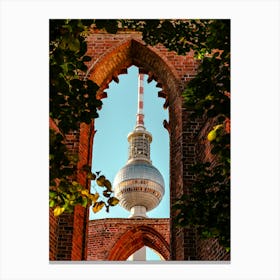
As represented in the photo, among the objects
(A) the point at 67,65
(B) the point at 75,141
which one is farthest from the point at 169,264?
(B) the point at 75,141

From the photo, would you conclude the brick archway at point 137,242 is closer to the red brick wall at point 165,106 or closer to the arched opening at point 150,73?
the red brick wall at point 165,106

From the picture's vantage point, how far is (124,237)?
1425cm

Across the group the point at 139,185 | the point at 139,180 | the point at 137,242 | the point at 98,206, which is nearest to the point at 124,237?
the point at 137,242

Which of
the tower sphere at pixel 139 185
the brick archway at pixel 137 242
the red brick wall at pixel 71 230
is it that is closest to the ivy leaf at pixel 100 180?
the red brick wall at pixel 71 230

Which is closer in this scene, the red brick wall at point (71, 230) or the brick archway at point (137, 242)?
the red brick wall at point (71, 230)

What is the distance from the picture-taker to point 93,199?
4.50m

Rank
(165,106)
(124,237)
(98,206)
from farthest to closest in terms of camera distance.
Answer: (124,237) → (165,106) → (98,206)

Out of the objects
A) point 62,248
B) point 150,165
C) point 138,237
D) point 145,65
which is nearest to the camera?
point 62,248

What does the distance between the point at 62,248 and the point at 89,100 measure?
107 inches

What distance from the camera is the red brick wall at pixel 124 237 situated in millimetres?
13730

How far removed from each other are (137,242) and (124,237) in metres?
0.51

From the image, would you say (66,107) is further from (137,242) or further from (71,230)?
(137,242)

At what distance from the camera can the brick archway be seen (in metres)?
13.6
